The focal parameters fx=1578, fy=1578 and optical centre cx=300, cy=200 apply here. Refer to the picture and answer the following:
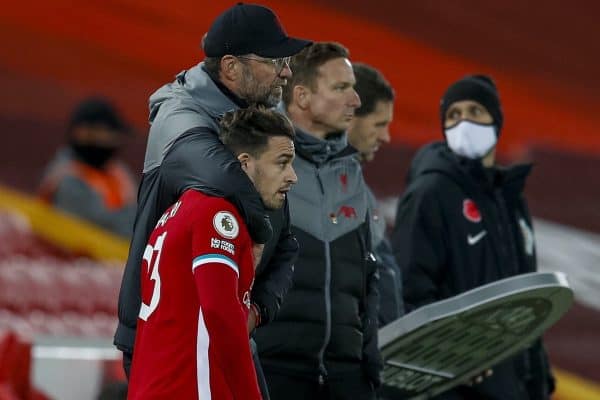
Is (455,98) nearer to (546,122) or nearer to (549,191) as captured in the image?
(549,191)

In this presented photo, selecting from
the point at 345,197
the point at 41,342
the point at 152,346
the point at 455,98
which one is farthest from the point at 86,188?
the point at 152,346

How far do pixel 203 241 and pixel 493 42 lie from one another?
10.9m

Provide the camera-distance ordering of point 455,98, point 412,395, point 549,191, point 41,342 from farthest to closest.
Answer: point 549,191 < point 41,342 < point 455,98 < point 412,395

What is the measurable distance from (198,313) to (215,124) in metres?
0.45

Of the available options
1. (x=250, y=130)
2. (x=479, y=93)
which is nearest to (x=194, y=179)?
(x=250, y=130)

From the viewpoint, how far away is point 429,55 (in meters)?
13.5

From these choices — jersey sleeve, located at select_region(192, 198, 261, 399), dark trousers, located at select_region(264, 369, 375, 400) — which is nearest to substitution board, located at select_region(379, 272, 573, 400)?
dark trousers, located at select_region(264, 369, 375, 400)

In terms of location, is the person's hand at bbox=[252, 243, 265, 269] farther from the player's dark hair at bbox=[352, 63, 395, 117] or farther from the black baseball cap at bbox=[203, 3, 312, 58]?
the player's dark hair at bbox=[352, 63, 395, 117]

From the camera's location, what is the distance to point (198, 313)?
3010 millimetres

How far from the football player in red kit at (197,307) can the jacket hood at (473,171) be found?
1.80 m

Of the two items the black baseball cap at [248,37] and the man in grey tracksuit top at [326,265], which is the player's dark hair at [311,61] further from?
the black baseball cap at [248,37]

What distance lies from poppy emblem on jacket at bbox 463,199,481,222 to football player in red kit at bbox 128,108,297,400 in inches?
68.4

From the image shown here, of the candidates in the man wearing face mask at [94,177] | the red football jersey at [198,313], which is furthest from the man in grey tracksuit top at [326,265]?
the man wearing face mask at [94,177]

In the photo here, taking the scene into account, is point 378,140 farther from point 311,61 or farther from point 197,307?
point 197,307
